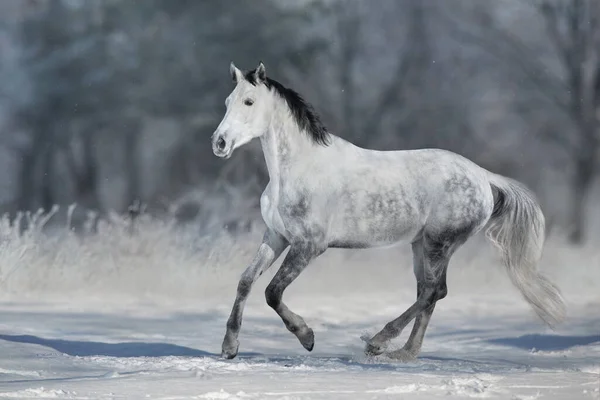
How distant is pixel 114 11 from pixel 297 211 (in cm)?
447

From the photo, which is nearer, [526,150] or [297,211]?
[297,211]

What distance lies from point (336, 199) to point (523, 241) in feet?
4.10

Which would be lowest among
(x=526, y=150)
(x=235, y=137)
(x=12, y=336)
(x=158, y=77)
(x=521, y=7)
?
(x=12, y=336)

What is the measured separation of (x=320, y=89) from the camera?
902cm

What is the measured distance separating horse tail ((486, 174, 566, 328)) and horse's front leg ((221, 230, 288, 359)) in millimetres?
1382

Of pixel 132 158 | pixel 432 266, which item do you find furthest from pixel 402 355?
pixel 132 158

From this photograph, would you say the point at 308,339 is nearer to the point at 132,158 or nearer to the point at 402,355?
the point at 402,355

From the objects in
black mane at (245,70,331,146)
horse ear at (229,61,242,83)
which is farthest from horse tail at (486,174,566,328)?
horse ear at (229,61,242,83)

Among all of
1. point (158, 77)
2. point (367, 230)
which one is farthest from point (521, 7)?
point (367, 230)

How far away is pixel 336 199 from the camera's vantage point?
579 centimetres

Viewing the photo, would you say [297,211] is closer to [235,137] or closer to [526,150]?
[235,137]

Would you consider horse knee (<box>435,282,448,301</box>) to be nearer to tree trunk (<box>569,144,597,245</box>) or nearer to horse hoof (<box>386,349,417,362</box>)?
horse hoof (<box>386,349,417,362</box>)

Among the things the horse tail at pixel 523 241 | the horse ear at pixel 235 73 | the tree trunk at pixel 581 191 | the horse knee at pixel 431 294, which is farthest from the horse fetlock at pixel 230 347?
the tree trunk at pixel 581 191

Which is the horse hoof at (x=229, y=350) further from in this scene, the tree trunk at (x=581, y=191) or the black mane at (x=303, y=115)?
the tree trunk at (x=581, y=191)
